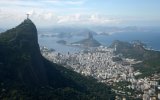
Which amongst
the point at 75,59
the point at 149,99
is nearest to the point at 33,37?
the point at 149,99

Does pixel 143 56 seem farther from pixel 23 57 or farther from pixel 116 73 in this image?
pixel 23 57

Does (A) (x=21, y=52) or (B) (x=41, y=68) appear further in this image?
(B) (x=41, y=68)

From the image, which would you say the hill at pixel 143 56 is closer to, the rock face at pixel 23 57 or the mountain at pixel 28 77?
the mountain at pixel 28 77

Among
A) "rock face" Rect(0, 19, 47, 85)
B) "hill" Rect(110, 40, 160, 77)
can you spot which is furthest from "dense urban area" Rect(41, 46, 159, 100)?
"rock face" Rect(0, 19, 47, 85)

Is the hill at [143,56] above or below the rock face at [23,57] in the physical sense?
below

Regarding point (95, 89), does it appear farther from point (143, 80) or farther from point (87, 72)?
point (87, 72)

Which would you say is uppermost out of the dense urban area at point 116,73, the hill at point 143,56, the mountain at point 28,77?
the mountain at point 28,77

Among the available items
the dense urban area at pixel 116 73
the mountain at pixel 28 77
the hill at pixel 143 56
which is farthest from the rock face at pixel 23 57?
the hill at pixel 143 56

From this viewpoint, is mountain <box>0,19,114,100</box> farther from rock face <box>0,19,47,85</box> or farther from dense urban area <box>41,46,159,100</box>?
dense urban area <box>41,46,159,100</box>
